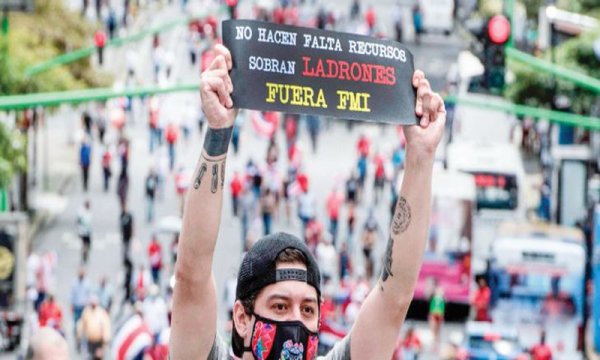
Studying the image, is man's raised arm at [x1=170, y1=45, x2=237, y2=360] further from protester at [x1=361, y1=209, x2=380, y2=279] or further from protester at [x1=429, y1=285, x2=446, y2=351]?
protester at [x1=361, y1=209, x2=380, y2=279]

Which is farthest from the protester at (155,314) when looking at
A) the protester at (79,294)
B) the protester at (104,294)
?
the protester at (79,294)

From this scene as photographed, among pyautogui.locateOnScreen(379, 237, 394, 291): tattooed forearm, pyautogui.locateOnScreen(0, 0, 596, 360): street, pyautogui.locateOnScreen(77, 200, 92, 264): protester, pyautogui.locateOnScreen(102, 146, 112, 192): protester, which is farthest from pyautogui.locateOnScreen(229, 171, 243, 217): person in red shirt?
pyautogui.locateOnScreen(379, 237, 394, 291): tattooed forearm

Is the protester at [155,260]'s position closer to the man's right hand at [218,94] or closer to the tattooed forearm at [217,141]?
the tattooed forearm at [217,141]

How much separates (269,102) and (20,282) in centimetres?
2197

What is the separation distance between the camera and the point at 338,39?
5.29 metres

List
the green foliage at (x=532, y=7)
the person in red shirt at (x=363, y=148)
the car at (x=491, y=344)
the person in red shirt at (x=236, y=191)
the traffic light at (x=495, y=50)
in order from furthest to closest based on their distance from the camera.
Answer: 1. the green foliage at (x=532, y=7)
2. the person in red shirt at (x=363, y=148)
3. the person in red shirt at (x=236, y=191)
4. the car at (x=491, y=344)
5. the traffic light at (x=495, y=50)

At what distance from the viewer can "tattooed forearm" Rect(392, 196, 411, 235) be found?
5297mm

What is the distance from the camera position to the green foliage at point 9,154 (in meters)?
29.0

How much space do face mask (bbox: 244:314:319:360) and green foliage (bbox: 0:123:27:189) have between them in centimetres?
2437

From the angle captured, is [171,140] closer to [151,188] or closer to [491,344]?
[151,188]

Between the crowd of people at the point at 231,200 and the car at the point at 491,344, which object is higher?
the crowd of people at the point at 231,200

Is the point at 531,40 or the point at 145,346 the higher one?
the point at 531,40

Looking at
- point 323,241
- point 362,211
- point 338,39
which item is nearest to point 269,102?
point 338,39

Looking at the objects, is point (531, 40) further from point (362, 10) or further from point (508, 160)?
point (508, 160)
